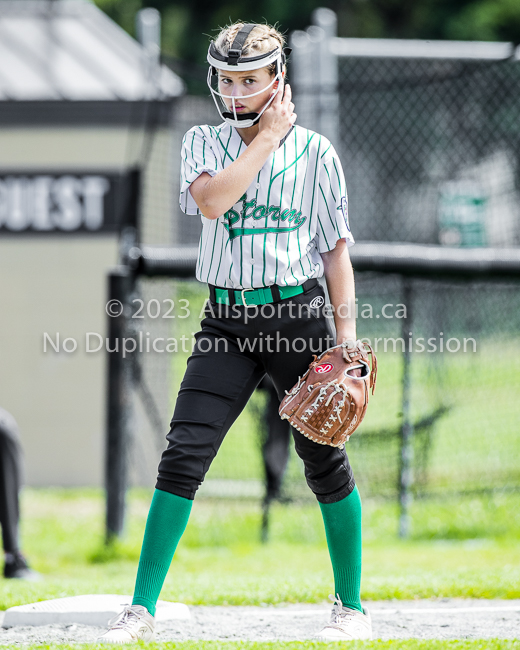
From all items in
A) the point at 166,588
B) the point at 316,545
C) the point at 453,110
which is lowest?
the point at 316,545

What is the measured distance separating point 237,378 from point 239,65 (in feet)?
3.22

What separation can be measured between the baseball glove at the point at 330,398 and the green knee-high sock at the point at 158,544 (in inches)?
17.6

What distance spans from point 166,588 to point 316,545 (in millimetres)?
1995

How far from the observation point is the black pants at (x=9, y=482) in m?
4.70

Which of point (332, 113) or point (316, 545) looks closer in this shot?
point (316, 545)

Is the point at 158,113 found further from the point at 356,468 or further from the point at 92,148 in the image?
the point at 356,468

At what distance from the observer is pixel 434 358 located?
22.2 feet

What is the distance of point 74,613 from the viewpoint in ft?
10.3

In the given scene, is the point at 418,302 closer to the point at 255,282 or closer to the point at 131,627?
the point at 255,282

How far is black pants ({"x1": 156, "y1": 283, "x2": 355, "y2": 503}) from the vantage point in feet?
8.96

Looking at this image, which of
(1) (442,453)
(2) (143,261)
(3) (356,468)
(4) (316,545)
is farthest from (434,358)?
(2) (143,261)

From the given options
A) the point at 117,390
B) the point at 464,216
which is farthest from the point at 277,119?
the point at 464,216

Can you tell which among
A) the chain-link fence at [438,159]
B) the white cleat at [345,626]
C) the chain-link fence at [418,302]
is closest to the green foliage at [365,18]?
the chain-link fence at [438,159]

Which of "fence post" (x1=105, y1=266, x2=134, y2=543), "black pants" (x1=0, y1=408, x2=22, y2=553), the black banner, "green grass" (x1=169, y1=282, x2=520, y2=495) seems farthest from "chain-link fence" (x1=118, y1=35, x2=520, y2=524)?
"black pants" (x1=0, y1=408, x2=22, y2=553)
